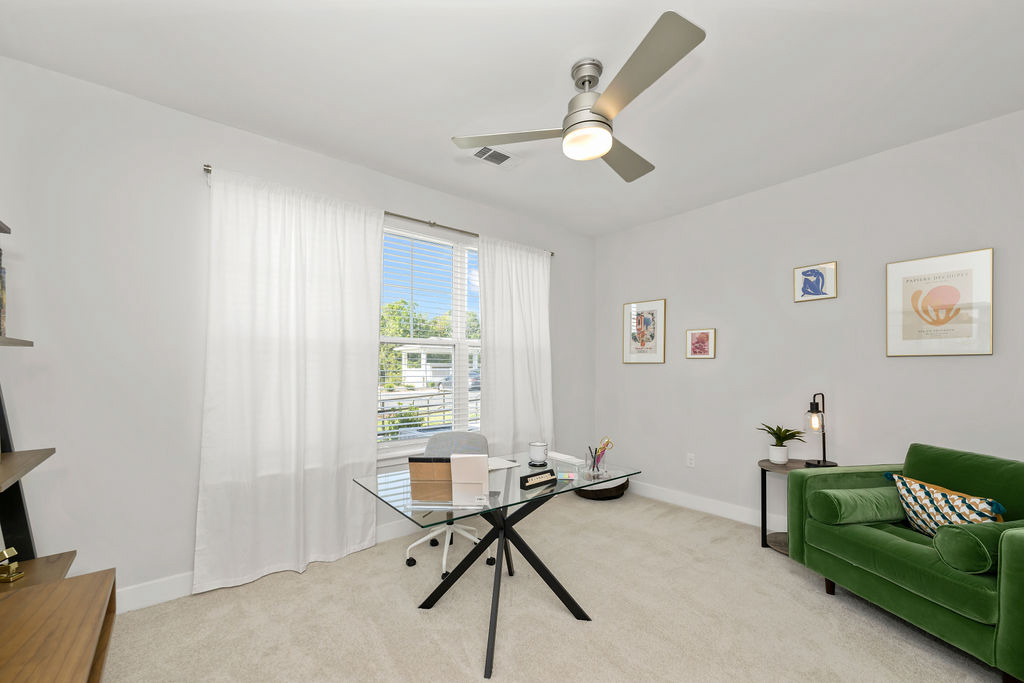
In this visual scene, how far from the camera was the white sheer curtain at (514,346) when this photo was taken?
12.3ft

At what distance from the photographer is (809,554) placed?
8.05 ft

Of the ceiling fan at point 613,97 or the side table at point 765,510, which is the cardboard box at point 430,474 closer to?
the ceiling fan at point 613,97

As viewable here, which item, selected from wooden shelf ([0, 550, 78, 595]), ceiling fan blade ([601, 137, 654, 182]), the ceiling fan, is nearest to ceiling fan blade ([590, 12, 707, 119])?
the ceiling fan

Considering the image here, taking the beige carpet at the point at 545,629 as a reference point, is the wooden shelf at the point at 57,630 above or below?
above

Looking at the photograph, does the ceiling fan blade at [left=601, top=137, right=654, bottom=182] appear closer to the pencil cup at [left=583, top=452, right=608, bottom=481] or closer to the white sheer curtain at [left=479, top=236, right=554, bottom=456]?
the pencil cup at [left=583, top=452, right=608, bottom=481]

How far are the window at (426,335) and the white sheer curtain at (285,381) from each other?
24 centimetres

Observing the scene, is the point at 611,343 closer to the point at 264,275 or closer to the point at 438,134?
the point at 438,134

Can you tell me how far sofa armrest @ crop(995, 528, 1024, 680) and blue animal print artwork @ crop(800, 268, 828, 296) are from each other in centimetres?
190

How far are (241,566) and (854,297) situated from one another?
4.39 m

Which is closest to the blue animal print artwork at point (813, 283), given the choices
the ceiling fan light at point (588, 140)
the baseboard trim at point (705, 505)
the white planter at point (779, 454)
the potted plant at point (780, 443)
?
the potted plant at point (780, 443)

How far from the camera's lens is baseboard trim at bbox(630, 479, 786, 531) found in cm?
337

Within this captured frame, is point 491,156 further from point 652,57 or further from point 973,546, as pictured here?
point 973,546

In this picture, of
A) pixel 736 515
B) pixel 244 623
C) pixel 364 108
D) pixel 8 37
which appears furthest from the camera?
pixel 736 515

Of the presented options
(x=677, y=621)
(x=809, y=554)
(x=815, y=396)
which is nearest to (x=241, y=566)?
(x=677, y=621)
